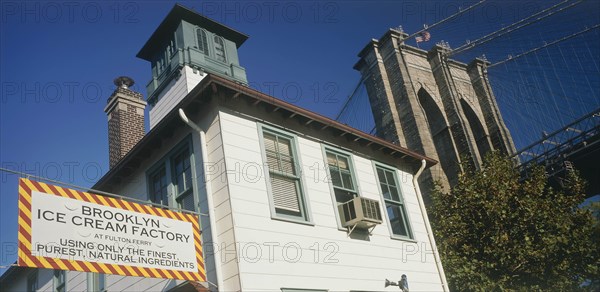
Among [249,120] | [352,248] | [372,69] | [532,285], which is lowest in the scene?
[532,285]

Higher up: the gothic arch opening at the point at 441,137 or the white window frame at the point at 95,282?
the gothic arch opening at the point at 441,137

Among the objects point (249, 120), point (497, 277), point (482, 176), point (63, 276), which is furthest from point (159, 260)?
point (482, 176)

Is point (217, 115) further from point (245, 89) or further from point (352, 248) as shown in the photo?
point (352, 248)

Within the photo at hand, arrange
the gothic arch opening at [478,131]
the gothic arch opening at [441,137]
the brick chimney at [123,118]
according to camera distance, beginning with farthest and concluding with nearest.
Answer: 1. the gothic arch opening at [478,131]
2. the gothic arch opening at [441,137]
3. the brick chimney at [123,118]

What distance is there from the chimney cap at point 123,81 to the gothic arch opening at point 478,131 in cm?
2950

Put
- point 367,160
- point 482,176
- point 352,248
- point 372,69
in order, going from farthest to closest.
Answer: point 372,69
point 482,176
point 367,160
point 352,248

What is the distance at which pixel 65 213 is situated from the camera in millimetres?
7055

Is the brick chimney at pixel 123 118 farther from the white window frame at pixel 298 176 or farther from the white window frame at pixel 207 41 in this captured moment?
the white window frame at pixel 298 176

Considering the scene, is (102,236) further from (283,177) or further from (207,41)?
(207,41)

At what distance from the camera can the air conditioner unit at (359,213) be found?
1030cm

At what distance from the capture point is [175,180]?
10.1m

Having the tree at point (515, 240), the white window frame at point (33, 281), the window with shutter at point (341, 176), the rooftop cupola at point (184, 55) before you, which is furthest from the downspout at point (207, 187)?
the white window frame at point (33, 281)

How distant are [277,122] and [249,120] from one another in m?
0.81

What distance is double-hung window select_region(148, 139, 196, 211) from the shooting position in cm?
971
